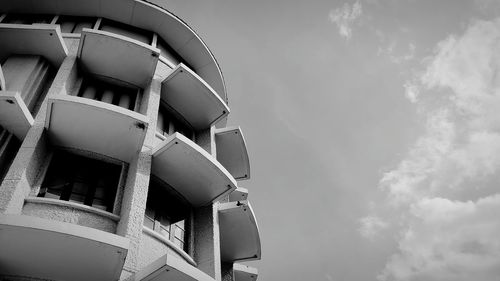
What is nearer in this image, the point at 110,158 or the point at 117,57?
the point at 110,158

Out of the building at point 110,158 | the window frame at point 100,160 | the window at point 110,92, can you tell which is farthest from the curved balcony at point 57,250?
the window at point 110,92

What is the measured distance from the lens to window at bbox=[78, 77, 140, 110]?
11.5 m

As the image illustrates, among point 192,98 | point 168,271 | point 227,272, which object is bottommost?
point 168,271

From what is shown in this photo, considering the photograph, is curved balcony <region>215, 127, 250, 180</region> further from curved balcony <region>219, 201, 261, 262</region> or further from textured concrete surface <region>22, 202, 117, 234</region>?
textured concrete surface <region>22, 202, 117, 234</region>

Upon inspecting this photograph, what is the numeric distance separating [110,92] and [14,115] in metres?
3.50

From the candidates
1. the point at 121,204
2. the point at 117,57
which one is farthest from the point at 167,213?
the point at 117,57

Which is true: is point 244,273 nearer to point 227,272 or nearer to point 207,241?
point 227,272

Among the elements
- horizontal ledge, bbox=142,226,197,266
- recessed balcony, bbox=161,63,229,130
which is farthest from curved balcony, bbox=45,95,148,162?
A: recessed balcony, bbox=161,63,229,130

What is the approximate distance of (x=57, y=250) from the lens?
20.8 feet

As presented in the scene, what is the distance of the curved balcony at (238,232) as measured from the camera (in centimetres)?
1134

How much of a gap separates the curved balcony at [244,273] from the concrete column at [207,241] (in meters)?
2.91

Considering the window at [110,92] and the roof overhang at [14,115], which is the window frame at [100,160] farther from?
the window at [110,92]

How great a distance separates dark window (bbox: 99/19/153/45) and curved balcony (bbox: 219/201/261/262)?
7522 millimetres

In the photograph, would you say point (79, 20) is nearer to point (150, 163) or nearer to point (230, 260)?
point (150, 163)
